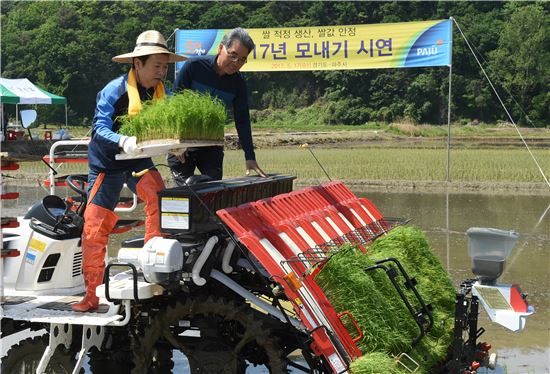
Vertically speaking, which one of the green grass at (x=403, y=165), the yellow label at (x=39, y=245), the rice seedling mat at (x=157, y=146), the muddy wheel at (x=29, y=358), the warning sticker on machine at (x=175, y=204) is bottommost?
the green grass at (x=403, y=165)

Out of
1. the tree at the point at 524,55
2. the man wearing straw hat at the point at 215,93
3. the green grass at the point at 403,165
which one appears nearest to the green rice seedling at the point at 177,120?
the man wearing straw hat at the point at 215,93

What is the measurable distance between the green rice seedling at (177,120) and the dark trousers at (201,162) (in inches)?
41.2

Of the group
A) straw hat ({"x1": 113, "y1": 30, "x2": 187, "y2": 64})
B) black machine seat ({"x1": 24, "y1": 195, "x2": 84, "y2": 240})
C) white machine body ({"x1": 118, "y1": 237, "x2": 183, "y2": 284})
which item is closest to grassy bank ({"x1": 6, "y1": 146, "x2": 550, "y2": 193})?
black machine seat ({"x1": 24, "y1": 195, "x2": 84, "y2": 240})

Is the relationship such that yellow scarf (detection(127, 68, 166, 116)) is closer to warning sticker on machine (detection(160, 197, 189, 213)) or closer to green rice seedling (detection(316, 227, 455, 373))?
warning sticker on machine (detection(160, 197, 189, 213))

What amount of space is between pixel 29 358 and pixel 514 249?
7289 mm

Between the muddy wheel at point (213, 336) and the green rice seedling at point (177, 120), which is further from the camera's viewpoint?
the green rice seedling at point (177, 120)

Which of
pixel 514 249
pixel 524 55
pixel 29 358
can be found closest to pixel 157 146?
pixel 29 358

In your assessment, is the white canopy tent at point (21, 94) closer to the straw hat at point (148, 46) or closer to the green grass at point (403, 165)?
the green grass at point (403, 165)

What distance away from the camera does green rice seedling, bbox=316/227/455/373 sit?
4.25m

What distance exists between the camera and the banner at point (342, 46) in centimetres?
1638

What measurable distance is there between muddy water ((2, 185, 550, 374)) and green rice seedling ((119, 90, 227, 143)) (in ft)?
8.39

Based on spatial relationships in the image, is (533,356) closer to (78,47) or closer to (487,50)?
(78,47)

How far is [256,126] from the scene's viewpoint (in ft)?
153

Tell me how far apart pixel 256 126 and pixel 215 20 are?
1729 centimetres
